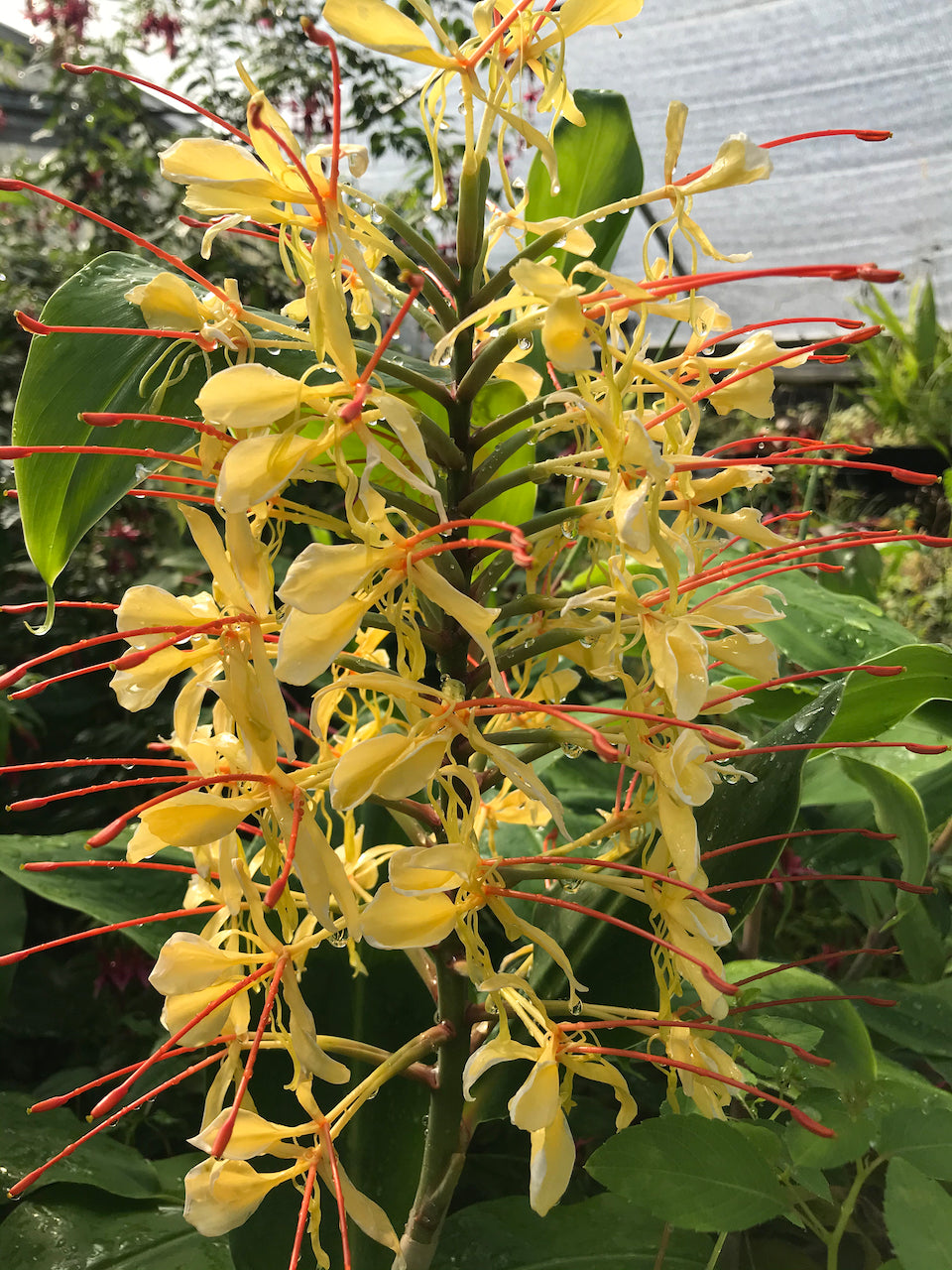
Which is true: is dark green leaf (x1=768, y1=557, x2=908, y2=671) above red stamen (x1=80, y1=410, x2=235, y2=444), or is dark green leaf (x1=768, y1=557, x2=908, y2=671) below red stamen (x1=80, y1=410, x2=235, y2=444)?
below

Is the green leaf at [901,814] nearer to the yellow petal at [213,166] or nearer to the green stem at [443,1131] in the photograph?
the green stem at [443,1131]

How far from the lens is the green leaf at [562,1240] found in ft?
1.66

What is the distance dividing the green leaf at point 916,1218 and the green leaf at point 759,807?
136mm

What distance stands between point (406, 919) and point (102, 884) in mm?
388

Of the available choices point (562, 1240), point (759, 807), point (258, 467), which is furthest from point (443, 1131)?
point (258, 467)

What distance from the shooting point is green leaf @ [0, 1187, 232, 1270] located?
1.81 feet

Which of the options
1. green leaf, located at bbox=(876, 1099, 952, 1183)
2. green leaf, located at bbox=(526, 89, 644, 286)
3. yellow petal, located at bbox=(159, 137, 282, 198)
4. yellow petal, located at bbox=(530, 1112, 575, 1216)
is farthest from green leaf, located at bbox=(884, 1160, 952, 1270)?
green leaf, located at bbox=(526, 89, 644, 286)

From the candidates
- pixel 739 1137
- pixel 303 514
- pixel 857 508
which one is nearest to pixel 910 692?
pixel 739 1137

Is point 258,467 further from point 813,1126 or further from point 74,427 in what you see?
point 813,1126

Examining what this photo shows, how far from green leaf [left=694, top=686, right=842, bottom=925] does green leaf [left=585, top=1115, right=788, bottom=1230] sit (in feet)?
0.39

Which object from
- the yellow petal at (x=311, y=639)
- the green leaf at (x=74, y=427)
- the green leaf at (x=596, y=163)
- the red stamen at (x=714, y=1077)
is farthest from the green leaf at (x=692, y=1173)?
the green leaf at (x=596, y=163)

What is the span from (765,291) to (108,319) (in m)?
3.06

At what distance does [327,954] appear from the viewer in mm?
578

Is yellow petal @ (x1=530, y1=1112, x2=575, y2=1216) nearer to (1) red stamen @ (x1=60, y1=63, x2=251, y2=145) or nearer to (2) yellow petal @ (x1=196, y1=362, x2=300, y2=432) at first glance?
(2) yellow petal @ (x1=196, y1=362, x2=300, y2=432)
